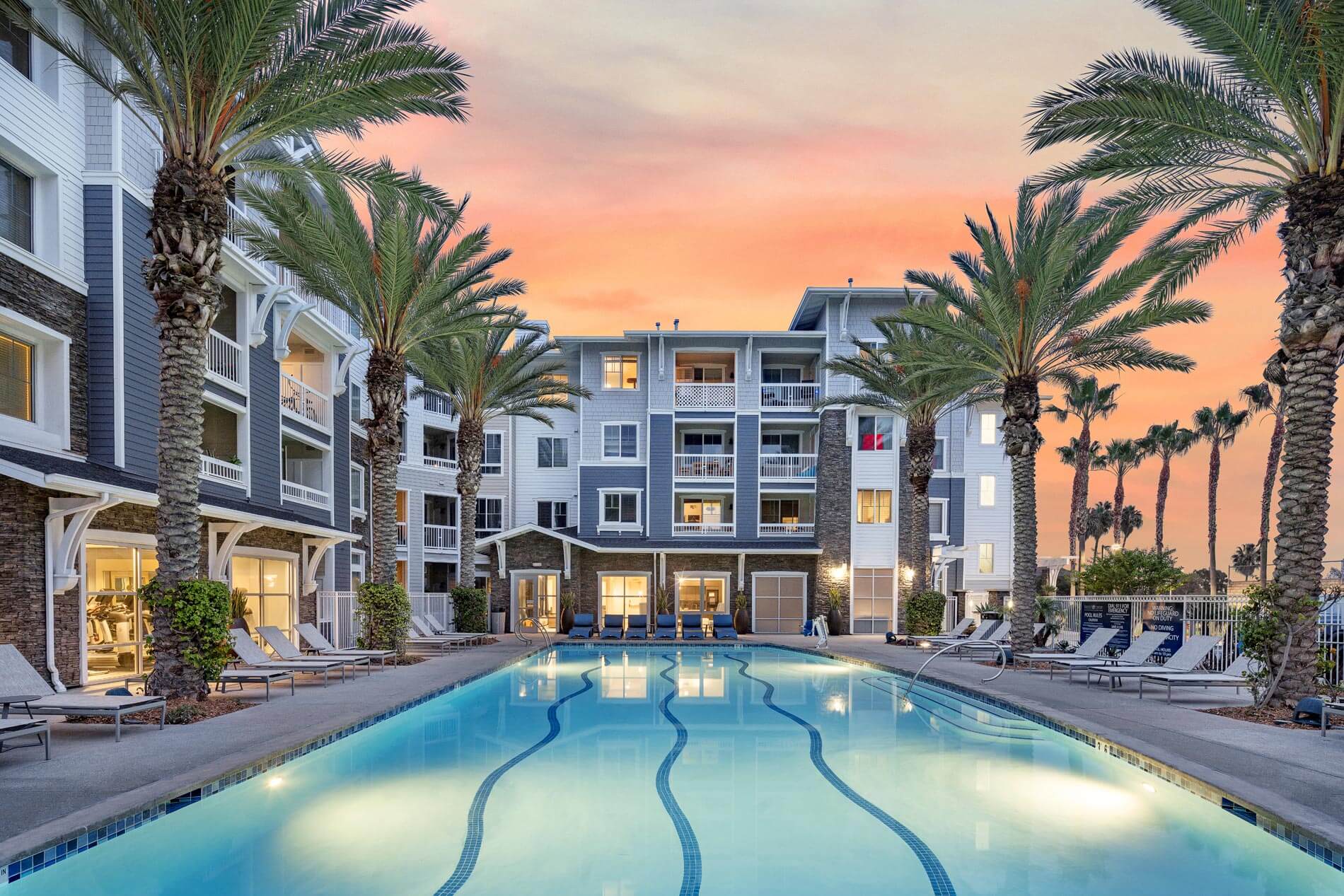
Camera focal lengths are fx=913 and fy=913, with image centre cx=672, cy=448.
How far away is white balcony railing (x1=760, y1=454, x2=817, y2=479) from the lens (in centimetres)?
3441

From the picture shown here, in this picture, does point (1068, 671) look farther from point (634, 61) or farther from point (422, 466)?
point (422, 466)

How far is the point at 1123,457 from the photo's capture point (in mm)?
54219

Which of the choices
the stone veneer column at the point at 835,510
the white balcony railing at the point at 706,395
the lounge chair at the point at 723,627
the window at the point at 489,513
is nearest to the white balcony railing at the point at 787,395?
the white balcony railing at the point at 706,395

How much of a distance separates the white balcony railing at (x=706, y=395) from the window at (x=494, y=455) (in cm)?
746

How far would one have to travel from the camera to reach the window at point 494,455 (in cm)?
3625

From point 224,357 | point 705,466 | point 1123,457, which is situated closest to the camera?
point 224,357

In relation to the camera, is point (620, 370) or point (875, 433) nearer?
point (875, 433)

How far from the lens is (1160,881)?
6.37 meters

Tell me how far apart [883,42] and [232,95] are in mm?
14453

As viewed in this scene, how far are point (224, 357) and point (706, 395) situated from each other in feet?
62.0

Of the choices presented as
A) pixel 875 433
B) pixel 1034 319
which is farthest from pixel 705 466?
pixel 1034 319

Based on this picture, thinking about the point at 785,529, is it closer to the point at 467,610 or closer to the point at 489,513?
the point at 489,513

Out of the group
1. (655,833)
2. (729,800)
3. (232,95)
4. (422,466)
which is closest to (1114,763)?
(729,800)

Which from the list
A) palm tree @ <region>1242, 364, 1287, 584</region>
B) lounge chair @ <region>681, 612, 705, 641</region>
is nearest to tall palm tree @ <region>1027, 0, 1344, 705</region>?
lounge chair @ <region>681, 612, 705, 641</region>
